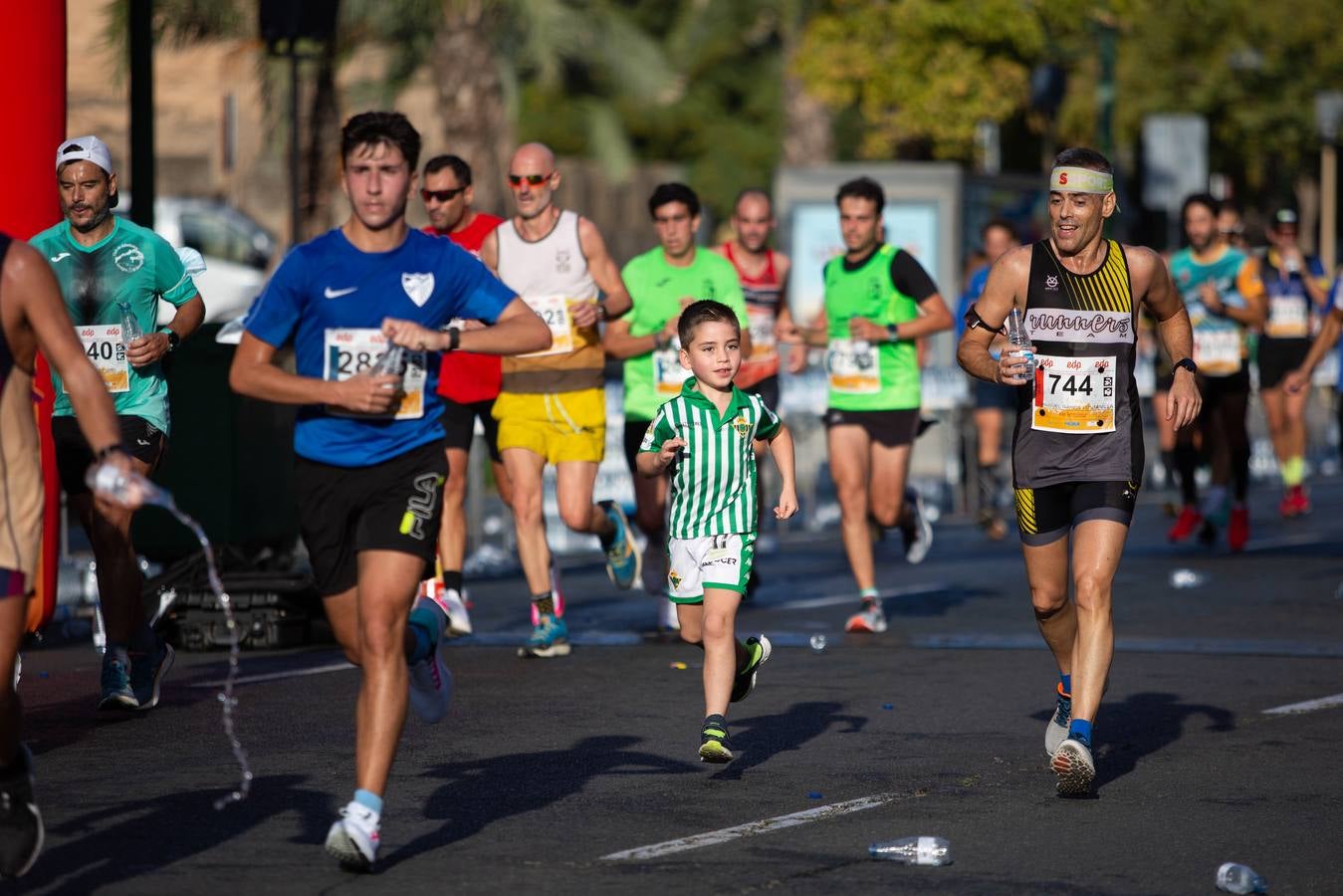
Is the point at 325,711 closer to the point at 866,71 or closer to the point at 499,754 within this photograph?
the point at 499,754

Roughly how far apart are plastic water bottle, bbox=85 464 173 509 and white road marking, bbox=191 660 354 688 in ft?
14.6

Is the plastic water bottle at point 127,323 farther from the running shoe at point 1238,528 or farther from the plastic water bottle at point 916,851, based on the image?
the running shoe at point 1238,528

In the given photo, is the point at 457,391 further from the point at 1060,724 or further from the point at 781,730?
the point at 1060,724

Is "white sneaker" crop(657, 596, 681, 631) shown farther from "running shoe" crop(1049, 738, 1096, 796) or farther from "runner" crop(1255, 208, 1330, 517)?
"runner" crop(1255, 208, 1330, 517)

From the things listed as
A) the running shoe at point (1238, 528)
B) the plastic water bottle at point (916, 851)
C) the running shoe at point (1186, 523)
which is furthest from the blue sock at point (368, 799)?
the running shoe at point (1186, 523)

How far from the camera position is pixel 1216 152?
147 feet

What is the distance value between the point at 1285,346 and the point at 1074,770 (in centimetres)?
1223

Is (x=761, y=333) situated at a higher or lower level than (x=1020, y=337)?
lower

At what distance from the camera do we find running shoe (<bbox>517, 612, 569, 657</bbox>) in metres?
10.9

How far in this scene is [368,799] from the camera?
245 inches

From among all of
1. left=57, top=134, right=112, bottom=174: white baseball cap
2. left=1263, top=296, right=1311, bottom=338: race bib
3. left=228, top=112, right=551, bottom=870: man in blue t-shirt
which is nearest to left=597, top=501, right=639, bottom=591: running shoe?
left=57, top=134, right=112, bottom=174: white baseball cap

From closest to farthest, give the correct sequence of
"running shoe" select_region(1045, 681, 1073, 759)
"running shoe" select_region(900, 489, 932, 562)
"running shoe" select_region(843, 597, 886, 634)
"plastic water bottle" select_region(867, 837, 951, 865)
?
"plastic water bottle" select_region(867, 837, 951, 865) < "running shoe" select_region(1045, 681, 1073, 759) < "running shoe" select_region(843, 597, 886, 634) < "running shoe" select_region(900, 489, 932, 562)

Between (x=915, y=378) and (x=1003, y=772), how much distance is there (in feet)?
14.9

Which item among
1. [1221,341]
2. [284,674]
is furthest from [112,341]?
[1221,341]
